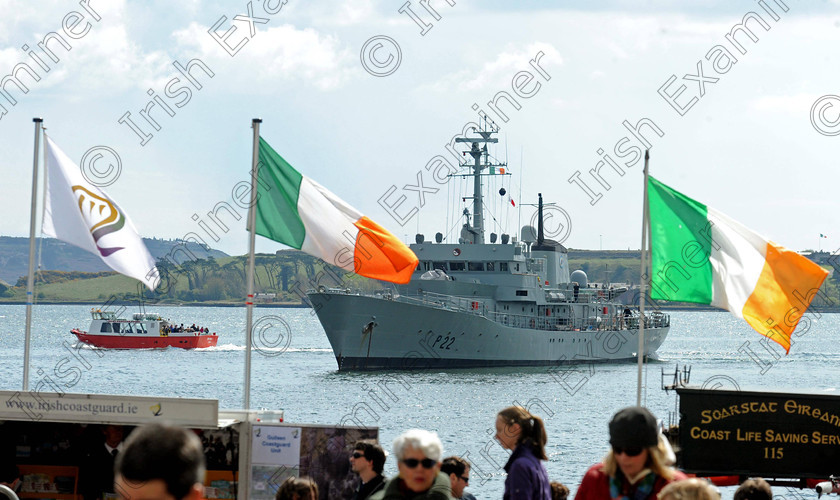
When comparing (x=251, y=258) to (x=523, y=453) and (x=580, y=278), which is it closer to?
(x=523, y=453)

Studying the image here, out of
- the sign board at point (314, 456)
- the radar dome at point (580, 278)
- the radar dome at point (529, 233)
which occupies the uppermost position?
the radar dome at point (529, 233)

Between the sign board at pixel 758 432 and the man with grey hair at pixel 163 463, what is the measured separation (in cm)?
768

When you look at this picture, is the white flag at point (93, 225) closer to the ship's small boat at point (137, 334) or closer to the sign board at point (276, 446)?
the sign board at point (276, 446)

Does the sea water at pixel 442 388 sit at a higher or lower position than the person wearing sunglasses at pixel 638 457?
lower

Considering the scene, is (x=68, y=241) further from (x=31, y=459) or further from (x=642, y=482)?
(x=642, y=482)

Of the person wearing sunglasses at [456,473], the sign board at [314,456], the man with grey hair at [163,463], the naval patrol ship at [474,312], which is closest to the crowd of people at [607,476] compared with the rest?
the person wearing sunglasses at [456,473]

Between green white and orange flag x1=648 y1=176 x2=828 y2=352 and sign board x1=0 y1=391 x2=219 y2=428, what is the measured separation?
494 cm

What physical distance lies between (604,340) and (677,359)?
1401 centimetres

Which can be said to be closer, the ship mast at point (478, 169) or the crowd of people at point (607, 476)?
the crowd of people at point (607, 476)

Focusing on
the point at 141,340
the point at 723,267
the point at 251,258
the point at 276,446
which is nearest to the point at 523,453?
the point at 276,446

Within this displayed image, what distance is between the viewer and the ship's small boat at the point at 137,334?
79.9m

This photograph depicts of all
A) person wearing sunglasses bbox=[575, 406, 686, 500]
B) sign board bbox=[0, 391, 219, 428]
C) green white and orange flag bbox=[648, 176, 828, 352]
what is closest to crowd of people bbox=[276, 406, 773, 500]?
person wearing sunglasses bbox=[575, 406, 686, 500]

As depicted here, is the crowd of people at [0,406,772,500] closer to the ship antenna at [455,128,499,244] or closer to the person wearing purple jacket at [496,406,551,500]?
the person wearing purple jacket at [496,406,551,500]

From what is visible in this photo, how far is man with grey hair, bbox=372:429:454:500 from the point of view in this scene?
5.38 m
